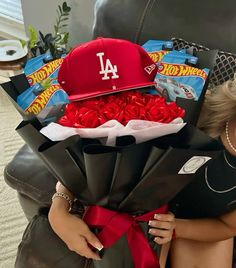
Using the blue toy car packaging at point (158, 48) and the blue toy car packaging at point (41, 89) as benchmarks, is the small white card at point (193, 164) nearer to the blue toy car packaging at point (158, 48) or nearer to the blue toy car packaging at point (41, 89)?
the blue toy car packaging at point (41, 89)

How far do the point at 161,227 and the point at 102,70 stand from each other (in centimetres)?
37

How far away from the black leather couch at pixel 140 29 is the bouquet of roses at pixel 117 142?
8.1 inches

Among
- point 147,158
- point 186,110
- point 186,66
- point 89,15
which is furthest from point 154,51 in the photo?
point 89,15

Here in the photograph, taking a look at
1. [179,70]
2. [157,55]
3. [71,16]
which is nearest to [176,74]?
[179,70]

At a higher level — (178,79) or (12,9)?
(178,79)

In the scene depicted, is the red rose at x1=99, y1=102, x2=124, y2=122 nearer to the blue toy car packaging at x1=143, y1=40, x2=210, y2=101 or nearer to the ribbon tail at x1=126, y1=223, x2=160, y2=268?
the blue toy car packaging at x1=143, y1=40, x2=210, y2=101

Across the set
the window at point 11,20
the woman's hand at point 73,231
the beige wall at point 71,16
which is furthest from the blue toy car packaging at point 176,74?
the window at point 11,20

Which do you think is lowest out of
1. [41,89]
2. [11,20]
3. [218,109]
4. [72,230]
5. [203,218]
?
[11,20]

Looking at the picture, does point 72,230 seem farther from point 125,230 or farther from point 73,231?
point 125,230

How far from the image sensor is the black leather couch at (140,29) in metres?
1.02

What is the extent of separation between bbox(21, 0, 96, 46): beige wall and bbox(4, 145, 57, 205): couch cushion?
3.50ft

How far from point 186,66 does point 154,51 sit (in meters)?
0.15

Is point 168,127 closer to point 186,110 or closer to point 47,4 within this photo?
point 186,110

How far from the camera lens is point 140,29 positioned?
1.23 meters
